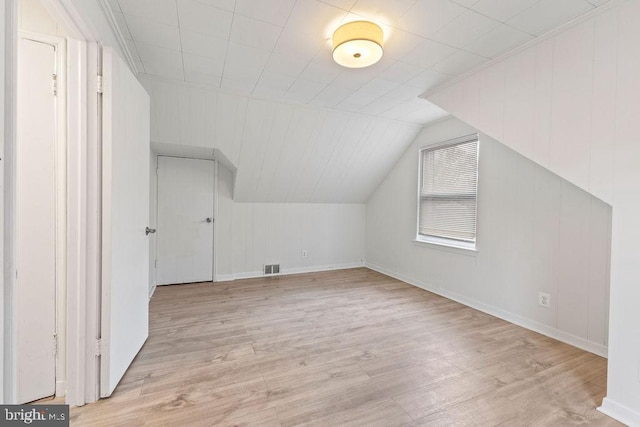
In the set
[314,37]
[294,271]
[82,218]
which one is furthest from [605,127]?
[294,271]

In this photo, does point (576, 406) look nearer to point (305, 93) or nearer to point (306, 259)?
point (305, 93)

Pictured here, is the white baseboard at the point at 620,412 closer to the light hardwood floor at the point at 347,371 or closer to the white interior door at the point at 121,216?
the light hardwood floor at the point at 347,371

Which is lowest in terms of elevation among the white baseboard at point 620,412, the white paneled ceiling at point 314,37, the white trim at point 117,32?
the white baseboard at point 620,412

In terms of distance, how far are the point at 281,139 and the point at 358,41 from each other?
6.20ft

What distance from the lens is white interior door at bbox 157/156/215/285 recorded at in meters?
3.77

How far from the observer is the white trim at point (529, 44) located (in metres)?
1.54

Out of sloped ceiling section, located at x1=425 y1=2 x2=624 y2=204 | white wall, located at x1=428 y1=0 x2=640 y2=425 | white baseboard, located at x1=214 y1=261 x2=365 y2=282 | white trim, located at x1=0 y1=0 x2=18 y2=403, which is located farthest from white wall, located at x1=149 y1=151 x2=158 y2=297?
white wall, located at x1=428 y1=0 x2=640 y2=425

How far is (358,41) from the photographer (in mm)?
1698

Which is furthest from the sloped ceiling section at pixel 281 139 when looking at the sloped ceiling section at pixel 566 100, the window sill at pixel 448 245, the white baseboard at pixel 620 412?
the white baseboard at pixel 620 412

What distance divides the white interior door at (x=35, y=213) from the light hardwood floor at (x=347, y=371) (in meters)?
0.44

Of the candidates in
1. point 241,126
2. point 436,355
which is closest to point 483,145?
point 436,355

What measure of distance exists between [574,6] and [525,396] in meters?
2.31

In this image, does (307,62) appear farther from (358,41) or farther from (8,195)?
(8,195)

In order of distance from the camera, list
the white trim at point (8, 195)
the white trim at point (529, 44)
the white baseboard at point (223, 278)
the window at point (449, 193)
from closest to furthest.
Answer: the white trim at point (8, 195)
the white trim at point (529, 44)
the window at point (449, 193)
the white baseboard at point (223, 278)
